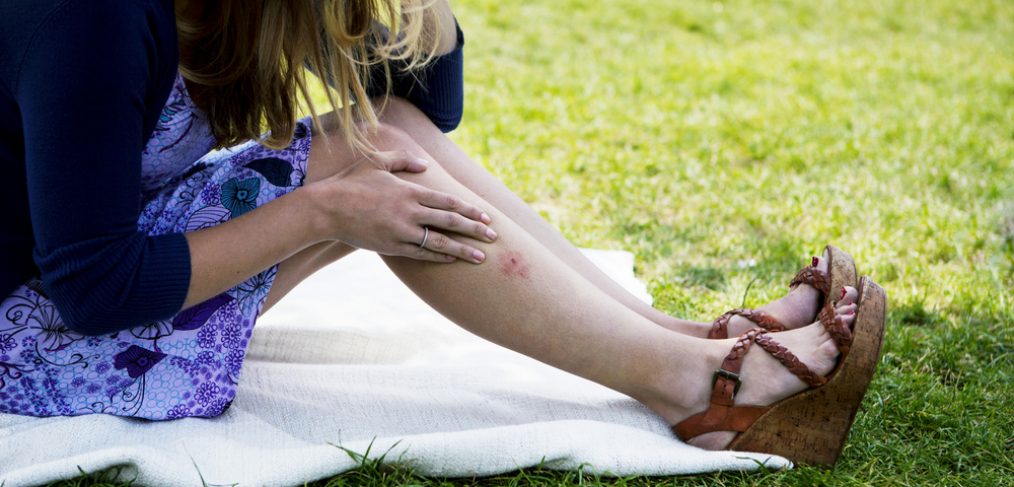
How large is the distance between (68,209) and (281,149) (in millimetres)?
456

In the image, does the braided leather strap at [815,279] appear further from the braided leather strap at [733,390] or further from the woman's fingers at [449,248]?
the woman's fingers at [449,248]

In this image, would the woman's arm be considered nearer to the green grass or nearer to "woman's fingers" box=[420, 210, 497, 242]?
"woman's fingers" box=[420, 210, 497, 242]

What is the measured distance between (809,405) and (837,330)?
0.49 feet

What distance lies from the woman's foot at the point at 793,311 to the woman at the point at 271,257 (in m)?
0.08

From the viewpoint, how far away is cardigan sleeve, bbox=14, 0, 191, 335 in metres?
1.42

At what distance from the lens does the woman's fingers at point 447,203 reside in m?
1.79

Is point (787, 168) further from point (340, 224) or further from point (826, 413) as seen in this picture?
point (340, 224)

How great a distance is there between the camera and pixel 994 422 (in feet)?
7.14

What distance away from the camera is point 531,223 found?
2170 millimetres

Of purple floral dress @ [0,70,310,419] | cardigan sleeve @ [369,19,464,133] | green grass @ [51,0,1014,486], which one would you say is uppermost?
cardigan sleeve @ [369,19,464,133]

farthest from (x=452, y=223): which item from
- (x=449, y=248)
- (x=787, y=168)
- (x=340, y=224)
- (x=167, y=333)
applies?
(x=787, y=168)

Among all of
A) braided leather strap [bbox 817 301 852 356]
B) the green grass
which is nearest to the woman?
braided leather strap [bbox 817 301 852 356]

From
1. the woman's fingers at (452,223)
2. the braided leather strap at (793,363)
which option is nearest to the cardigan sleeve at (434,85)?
the woman's fingers at (452,223)

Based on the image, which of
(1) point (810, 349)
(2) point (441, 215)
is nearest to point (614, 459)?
(1) point (810, 349)
